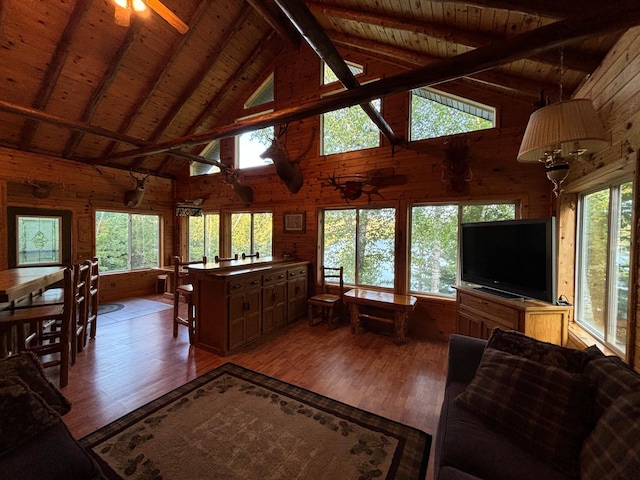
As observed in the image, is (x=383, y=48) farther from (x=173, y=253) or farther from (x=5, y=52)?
(x=173, y=253)

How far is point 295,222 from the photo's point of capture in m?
5.29

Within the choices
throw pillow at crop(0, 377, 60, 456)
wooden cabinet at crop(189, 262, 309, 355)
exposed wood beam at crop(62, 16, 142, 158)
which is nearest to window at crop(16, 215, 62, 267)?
exposed wood beam at crop(62, 16, 142, 158)

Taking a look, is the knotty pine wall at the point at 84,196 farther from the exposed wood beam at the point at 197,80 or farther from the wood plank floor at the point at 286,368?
the wood plank floor at the point at 286,368

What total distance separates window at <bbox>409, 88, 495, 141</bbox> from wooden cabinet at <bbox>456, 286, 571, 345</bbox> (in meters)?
2.39

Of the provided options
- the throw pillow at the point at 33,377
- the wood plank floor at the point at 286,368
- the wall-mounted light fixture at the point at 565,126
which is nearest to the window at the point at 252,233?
the wood plank floor at the point at 286,368

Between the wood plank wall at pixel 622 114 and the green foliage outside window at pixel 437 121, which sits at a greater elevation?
the green foliage outside window at pixel 437 121

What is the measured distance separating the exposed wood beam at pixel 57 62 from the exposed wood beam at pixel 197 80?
164 centimetres

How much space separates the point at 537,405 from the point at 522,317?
1.58 meters

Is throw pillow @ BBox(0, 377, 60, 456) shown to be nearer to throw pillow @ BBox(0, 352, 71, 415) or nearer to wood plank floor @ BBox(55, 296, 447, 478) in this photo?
throw pillow @ BBox(0, 352, 71, 415)

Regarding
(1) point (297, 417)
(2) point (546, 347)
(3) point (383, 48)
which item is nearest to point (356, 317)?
(1) point (297, 417)

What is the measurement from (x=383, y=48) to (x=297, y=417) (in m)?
4.57

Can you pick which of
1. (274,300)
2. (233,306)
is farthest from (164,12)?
(274,300)

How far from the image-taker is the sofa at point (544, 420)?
1.09 m

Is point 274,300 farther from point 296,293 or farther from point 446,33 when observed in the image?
point 446,33
